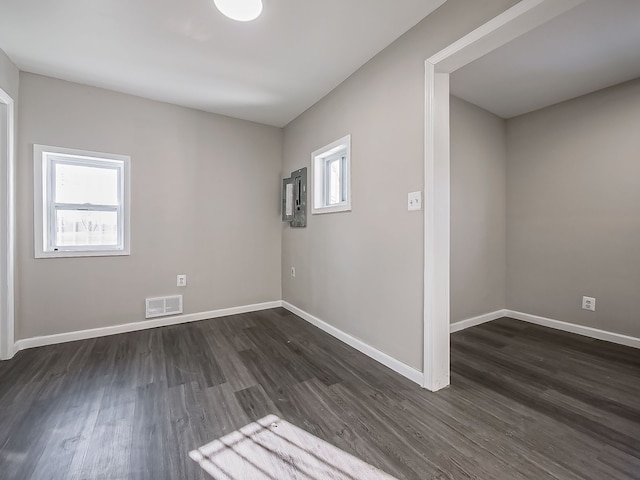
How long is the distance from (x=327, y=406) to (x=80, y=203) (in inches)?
121

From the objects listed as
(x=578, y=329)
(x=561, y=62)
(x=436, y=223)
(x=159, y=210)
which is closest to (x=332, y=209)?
(x=436, y=223)

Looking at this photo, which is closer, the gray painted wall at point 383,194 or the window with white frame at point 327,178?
the gray painted wall at point 383,194

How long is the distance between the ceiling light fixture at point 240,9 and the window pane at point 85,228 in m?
2.32

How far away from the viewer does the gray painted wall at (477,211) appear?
9.85 ft

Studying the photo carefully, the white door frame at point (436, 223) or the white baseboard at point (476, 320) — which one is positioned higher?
the white door frame at point (436, 223)

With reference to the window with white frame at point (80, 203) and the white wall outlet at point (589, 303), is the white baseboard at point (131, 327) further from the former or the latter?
the white wall outlet at point (589, 303)

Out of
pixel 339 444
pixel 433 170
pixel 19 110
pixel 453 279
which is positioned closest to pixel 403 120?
pixel 433 170

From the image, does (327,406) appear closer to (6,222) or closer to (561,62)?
(6,222)

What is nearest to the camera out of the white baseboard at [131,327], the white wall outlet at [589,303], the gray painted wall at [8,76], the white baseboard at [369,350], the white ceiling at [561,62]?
the white ceiling at [561,62]

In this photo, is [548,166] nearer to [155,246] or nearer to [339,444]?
[339,444]

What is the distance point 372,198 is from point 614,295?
2655 mm

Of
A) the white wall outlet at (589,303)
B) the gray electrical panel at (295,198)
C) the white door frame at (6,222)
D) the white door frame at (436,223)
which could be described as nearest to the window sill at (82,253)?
the white door frame at (6,222)

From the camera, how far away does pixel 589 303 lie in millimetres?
2871

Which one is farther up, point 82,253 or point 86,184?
point 86,184
